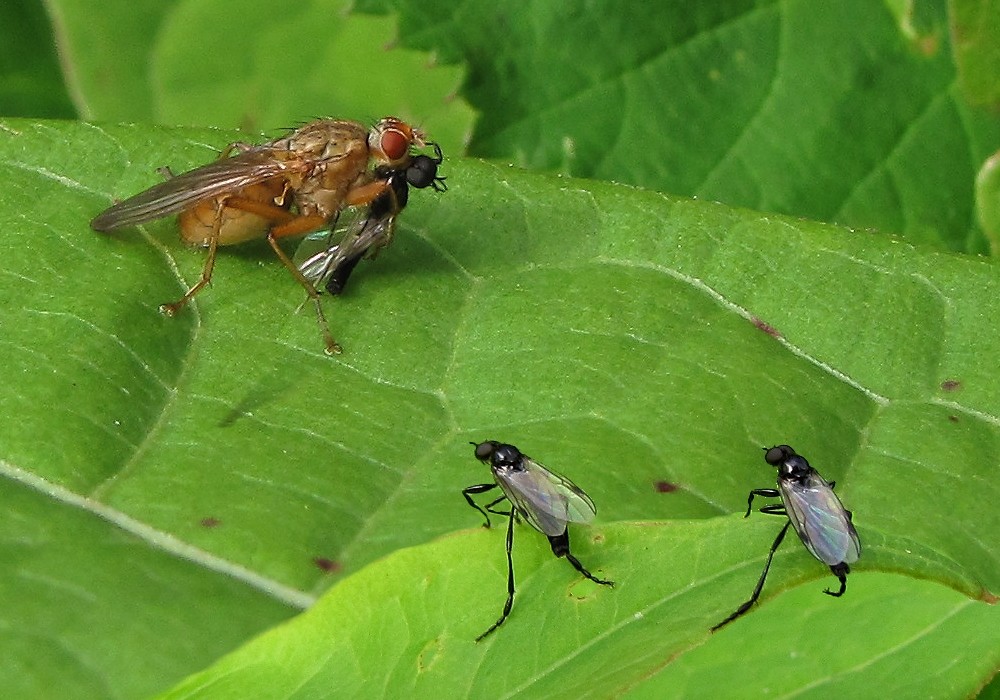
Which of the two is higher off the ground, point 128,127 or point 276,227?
point 128,127

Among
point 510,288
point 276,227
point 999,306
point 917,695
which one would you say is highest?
point 917,695

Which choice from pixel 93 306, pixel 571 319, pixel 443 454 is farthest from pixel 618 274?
pixel 93 306

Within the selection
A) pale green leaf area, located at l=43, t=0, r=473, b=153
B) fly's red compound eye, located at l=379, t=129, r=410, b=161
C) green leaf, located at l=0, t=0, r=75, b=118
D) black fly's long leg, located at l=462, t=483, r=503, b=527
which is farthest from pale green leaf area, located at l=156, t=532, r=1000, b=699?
green leaf, located at l=0, t=0, r=75, b=118

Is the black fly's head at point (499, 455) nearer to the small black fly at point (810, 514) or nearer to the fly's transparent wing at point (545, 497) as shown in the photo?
the fly's transparent wing at point (545, 497)

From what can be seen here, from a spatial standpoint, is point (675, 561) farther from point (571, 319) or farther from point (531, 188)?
point (531, 188)

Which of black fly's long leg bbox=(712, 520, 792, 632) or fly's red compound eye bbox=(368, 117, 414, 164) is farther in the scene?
fly's red compound eye bbox=(368, 117, 414, 164)

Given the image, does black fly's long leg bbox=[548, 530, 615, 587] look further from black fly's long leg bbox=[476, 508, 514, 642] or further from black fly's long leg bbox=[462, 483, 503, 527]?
black fly's long leg bbox=[462, 483, 503, 527]
